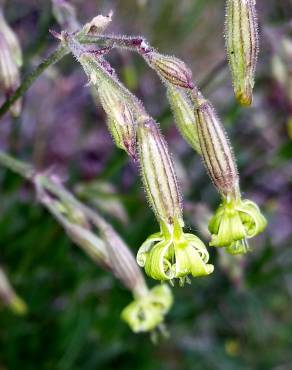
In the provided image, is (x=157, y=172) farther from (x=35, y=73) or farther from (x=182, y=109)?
(x=35, y=73)

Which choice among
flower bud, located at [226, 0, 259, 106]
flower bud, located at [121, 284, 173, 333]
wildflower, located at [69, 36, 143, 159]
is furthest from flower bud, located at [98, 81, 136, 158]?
flower bud, located at [121, 284, 173, 333]

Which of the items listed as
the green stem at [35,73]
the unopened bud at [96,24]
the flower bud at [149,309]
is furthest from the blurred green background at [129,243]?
the unopened bud at [96,24]

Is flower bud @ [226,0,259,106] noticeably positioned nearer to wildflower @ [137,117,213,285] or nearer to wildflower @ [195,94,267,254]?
wildflower @ [195,94,267,254]

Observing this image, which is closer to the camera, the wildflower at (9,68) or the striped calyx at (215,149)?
the striped calyx at (215,149)

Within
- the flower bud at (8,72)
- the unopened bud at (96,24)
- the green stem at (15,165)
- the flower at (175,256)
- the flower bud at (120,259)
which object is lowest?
the flower at (175,256)

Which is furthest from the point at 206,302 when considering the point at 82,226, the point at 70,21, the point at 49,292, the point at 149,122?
the point at 149,122

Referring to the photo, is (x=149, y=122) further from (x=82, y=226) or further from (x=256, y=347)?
(x=256, y=347)

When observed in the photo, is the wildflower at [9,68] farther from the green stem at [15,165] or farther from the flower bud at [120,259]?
the flower bud at [120,259]

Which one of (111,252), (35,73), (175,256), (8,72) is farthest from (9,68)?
(175,256)
